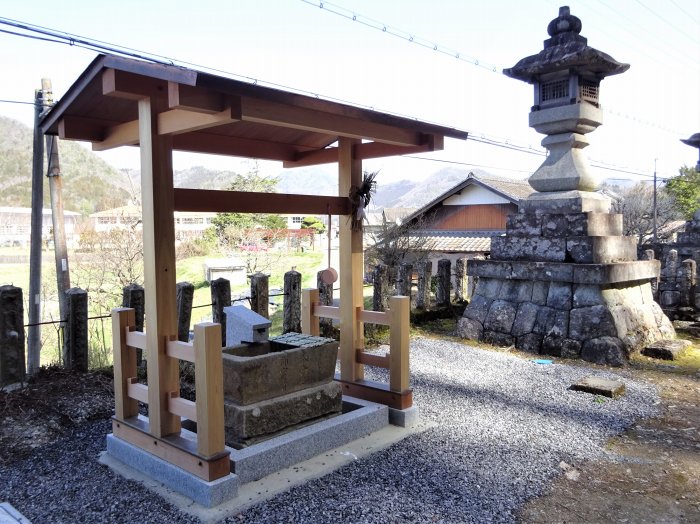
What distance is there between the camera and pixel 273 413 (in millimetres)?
3869

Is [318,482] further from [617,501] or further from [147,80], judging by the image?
[147,80]

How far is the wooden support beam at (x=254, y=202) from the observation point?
3.75 m

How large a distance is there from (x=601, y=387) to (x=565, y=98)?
13.6ft

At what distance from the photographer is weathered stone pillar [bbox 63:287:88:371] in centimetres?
503

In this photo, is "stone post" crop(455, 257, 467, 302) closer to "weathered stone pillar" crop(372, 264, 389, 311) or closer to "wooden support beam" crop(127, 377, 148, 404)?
"weathered stone pillar" crop(372, 264, 389, 311)

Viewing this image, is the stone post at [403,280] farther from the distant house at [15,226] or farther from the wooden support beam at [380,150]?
the distant house at [15,226]

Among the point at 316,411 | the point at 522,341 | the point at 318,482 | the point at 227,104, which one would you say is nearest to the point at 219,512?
the point at 318,482

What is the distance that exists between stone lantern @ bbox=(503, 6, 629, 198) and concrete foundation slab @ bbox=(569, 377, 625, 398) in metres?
2.93

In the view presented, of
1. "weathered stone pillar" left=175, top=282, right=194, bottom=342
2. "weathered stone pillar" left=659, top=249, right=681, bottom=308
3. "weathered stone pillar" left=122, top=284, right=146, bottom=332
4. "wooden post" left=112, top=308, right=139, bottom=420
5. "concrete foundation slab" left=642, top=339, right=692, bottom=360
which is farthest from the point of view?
Answer: "weathered stone pillar" left=659, top=249, right=681, bottom=308

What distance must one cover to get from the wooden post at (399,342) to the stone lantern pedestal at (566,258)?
11.2ft

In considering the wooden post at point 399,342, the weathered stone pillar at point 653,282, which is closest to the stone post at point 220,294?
the wooden post at point 399,342

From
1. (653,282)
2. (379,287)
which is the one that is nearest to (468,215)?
(653,282)

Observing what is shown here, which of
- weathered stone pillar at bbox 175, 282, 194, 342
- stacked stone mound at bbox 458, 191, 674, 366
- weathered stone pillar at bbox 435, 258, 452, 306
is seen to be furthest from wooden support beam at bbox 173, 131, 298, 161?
weathered stone pillar at bbox 435, 258, 452, 306

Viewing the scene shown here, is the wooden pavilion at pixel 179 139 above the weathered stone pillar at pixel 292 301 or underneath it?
above
